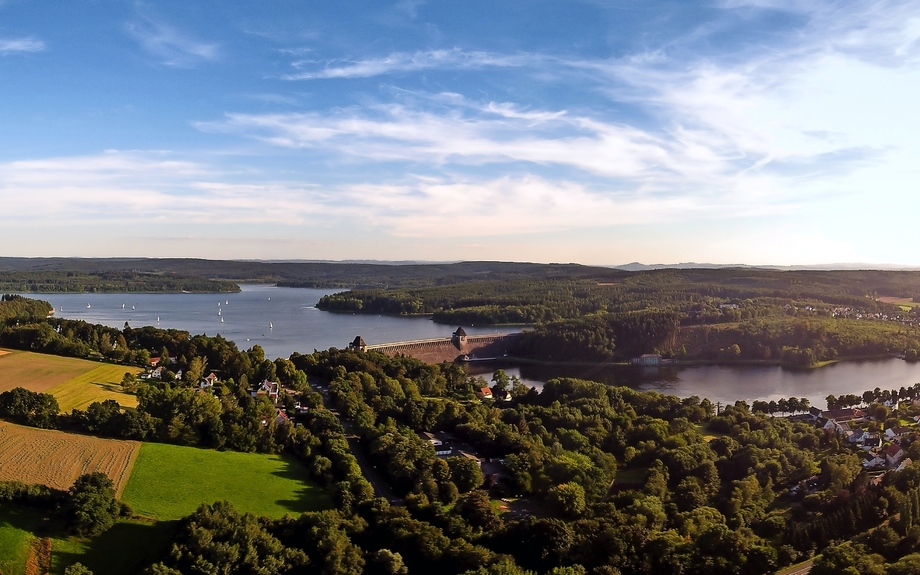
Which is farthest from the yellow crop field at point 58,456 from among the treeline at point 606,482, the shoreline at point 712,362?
the shoreline at point 712,362

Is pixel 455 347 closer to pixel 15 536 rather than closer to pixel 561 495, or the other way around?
pixel 561 495

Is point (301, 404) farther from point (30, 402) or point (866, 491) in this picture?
point (866, 491)

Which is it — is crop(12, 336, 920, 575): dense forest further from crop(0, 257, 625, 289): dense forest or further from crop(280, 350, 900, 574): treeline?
crop(0, 257, 625, 289): dense forest

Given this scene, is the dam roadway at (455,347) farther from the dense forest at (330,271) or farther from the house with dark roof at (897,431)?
the dense forest at (330,271)

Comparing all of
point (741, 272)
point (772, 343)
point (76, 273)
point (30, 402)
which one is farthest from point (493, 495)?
point (76, 273)

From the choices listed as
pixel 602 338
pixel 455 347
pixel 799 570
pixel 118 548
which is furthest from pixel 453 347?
pixel 799 570

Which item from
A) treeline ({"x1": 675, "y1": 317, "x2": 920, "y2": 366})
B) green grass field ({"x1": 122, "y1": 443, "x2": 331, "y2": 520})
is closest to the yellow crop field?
green grass field ({"x1": 122, "y1": 443, "x2": 331, "y2": 520})

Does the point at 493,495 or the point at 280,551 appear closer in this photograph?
the point at 280,551
